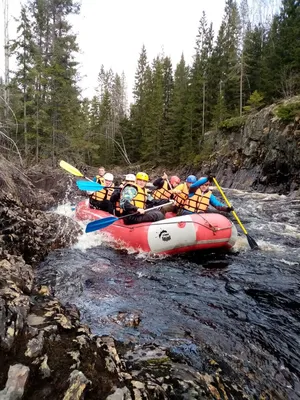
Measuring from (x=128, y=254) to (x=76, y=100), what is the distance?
1314 cm

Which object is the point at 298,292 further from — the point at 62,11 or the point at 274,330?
the point at 62,11

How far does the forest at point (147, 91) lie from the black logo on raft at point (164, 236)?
3.19 metres

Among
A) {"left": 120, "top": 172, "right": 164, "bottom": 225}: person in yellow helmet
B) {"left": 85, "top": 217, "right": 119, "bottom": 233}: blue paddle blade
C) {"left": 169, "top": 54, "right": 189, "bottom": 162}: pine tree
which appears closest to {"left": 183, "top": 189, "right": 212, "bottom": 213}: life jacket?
{"left": 120, "top": 172, "right": 164, "bottom": 225}: person in yellow helmet

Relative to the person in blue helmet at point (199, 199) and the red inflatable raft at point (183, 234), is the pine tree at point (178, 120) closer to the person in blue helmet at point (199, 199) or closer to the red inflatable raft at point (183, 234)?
the person in blue helmet at point (199, 199)

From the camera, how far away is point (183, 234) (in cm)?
626

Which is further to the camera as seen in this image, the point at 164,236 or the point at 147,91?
the point at 147,91

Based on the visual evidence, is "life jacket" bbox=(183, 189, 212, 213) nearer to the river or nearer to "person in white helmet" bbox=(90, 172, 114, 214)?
the river

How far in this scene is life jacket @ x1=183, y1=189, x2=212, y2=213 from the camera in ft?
24.9

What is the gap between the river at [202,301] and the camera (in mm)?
2957

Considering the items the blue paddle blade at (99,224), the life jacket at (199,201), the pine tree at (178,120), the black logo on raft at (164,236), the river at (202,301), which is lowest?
the river at (202,301)

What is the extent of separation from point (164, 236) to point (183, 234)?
0.39 meters

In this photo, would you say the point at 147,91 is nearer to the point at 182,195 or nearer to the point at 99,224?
the point at 182,195

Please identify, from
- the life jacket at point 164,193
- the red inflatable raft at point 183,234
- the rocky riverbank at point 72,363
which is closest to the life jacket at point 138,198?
the red inflatable raft at point 183,234

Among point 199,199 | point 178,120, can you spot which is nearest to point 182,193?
point 199,199
